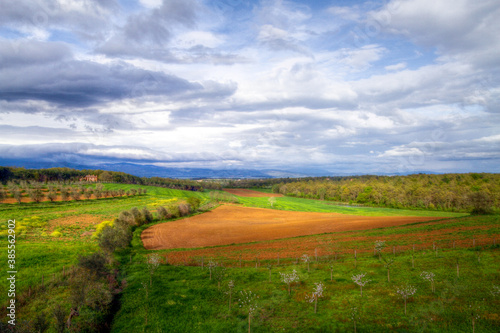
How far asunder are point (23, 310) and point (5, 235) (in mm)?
39127

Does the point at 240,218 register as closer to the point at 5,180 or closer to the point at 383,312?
the point at 383,312

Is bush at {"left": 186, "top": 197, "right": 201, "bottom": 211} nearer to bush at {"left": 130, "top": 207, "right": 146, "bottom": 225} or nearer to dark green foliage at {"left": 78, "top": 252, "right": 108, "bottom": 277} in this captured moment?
bush at {"left": 130, "top": 207, "right": 146, "bottom": 225}

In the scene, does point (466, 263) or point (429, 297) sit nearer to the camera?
point (429, 297)

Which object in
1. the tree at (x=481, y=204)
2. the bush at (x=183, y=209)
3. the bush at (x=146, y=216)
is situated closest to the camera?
the bush at (x=146, y=216)

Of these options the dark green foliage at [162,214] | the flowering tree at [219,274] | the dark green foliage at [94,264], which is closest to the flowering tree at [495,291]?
the flowering tree at [219,274]

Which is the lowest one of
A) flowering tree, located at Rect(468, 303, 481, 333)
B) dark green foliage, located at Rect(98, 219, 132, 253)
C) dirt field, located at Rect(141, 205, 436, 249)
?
dirt field, located at Rect(141, 205, 436, 249)

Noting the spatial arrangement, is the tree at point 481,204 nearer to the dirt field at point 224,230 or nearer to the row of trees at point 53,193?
the dirt field at point 224,230

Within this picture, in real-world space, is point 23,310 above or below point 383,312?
below

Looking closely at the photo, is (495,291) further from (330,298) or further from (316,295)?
(316,295)

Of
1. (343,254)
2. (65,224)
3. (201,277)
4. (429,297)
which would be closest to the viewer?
(429,297)

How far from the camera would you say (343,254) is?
1565 inches

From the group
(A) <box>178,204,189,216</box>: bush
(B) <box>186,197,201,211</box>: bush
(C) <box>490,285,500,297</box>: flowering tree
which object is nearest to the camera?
(C) <box>490,285,500,297</box>: flowering tree

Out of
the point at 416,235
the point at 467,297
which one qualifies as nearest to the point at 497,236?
the point at 416,235

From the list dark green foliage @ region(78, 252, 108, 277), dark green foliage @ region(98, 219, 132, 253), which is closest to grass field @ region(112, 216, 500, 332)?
dark green foliage @ region(78, 252, 108, 277)
